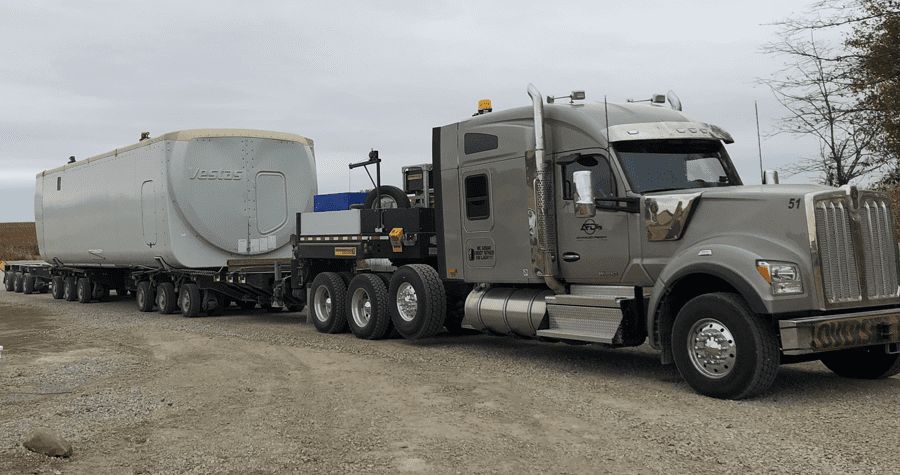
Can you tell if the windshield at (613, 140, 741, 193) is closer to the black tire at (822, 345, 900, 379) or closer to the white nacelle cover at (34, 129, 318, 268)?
the black tire at (822, 345, 900, 379)

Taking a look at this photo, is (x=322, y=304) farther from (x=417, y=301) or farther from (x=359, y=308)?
(x=417, y=301)

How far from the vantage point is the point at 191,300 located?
18.6 meters

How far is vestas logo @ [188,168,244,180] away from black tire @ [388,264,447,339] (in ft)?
23.1

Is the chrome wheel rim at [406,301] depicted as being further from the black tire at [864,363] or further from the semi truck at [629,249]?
the black tire at [864,363]

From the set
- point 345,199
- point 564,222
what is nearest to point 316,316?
point 345,199

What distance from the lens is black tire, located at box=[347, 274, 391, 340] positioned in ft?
43.2

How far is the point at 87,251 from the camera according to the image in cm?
2267

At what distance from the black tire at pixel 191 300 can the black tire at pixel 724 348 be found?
12.7 m

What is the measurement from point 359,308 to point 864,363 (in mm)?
7580

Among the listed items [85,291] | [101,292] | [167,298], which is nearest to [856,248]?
[167,298]

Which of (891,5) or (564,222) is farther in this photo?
(891,5)

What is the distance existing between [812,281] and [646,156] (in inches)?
94.7

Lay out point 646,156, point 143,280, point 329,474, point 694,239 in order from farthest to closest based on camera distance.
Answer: point 143,280
point 646,156
point 694,239
point 329,474

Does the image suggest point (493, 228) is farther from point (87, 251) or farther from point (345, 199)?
point (87, 251)
